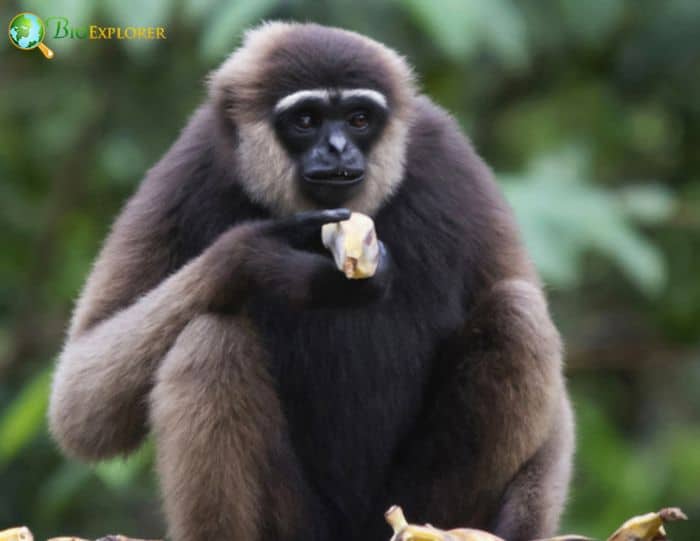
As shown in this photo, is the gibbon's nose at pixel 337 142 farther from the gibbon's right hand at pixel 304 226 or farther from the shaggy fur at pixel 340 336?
the gibbon's right hand at pixel 304 226

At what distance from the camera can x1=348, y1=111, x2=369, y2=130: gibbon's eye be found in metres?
6.57

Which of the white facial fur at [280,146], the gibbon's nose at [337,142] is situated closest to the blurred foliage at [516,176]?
the white facial fur at [280,146]

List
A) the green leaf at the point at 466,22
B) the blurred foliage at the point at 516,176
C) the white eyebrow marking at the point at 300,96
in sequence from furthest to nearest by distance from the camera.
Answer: the blurred foliage at the point at 516,176, the green leaf at the point at 466,22, the white eyebrow marking at the point at 300,96

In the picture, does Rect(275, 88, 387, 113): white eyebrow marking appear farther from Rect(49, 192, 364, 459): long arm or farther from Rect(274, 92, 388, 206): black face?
Rect(49, 192, 364, 459): long arm

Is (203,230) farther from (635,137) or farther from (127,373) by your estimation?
(635,137)

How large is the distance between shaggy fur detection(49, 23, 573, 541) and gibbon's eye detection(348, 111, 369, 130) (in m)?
0.14

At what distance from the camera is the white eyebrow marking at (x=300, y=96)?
A: 646 centimetres

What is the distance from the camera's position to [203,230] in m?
6.68

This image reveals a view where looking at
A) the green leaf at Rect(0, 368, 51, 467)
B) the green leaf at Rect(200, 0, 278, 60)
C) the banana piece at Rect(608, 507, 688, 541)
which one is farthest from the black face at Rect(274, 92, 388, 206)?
the green leaf at Rect(0, 368, 51, 467)

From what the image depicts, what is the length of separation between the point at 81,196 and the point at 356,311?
5304mm

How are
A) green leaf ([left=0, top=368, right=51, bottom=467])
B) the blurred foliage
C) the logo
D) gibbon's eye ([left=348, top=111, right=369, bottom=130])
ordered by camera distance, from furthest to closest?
1. the blurred foliage
2. the logo
3. green leaf ([left=0, top=368, right=51, bottom=467])
4. gibbon's eye ([left=348, top=111, right=369, bottom=130])

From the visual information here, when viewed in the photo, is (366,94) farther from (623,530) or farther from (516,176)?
(516,176)

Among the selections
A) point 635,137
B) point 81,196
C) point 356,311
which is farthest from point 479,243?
point 635,137

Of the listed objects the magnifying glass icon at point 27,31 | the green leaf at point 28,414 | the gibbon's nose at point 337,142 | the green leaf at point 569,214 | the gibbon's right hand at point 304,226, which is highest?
the gibbon's nose at point 337,142
